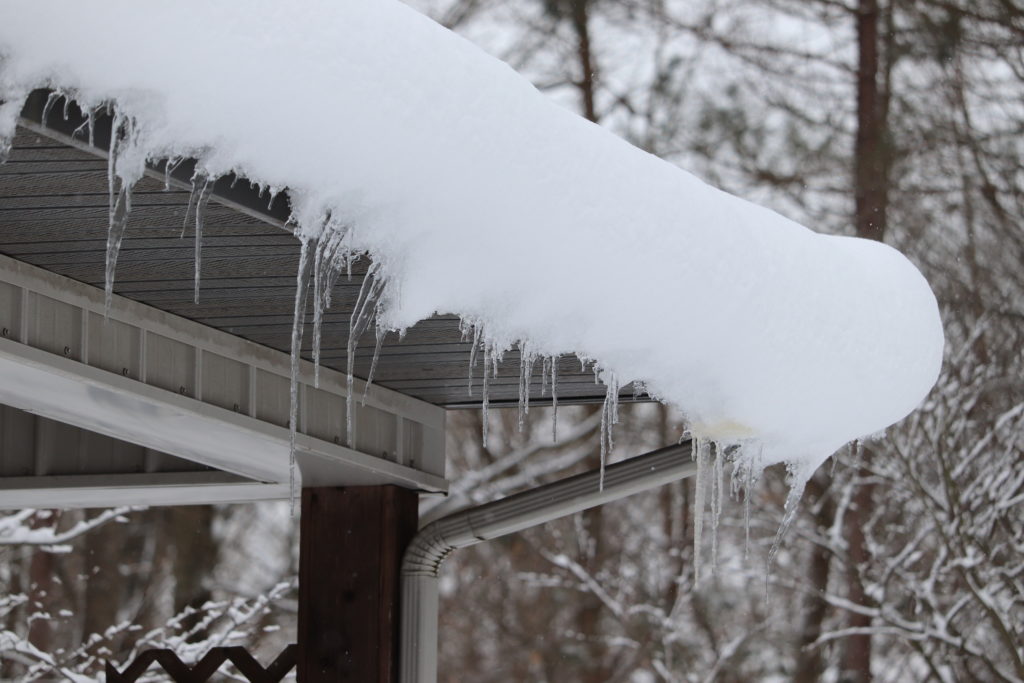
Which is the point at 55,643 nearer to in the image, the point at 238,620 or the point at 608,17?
the point at 238,620

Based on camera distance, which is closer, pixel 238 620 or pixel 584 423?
pixel 238 620

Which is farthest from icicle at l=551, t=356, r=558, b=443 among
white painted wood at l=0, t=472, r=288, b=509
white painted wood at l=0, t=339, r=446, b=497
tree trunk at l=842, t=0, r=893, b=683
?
tree trunk at l=842, t=0, r=893, b=683

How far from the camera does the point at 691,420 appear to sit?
10.2ft

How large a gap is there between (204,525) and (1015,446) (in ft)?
25.3

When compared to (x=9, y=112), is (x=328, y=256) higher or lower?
lower

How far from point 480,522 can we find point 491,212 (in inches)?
88.3

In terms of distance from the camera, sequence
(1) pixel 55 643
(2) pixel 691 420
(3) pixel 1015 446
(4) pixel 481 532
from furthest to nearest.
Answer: (1) pixel 55 643
(3) pixel 1015 446
(4) pixel 481 532
(2) pixel 691 420

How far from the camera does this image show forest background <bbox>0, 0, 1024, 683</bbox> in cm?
930

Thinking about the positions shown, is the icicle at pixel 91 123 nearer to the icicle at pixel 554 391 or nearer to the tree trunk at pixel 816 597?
the icicle at pixel 554 391

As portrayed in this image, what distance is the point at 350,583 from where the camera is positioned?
4.45m

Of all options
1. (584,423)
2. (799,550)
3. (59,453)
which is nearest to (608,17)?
(584,423)

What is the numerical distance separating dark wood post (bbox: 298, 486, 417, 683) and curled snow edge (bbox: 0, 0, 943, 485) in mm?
1295

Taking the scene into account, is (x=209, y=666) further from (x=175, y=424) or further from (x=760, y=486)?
(x=760, y=486)

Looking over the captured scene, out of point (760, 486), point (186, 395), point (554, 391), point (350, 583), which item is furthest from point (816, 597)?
point (554, 391)
